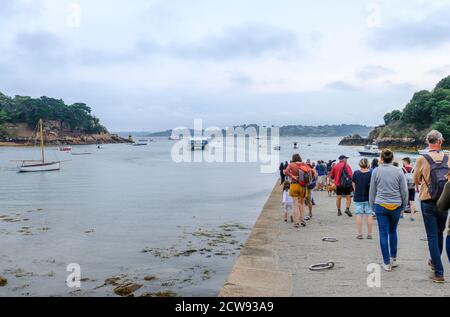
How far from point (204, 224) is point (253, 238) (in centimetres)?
805

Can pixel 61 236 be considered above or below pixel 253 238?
below

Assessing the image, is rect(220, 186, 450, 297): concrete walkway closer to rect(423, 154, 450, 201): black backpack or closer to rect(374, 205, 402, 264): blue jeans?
rect(374, 205, 402, 264): blue jeans

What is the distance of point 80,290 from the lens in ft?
31.4

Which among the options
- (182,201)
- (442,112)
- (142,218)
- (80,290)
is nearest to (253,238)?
(80,290)

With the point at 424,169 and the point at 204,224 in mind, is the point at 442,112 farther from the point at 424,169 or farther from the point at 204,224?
the point at 424,169

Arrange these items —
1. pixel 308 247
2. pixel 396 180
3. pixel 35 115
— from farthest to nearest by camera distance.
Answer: pixel 35 115
pixel 308 247
pixel 396 180

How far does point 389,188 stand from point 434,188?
860 mm

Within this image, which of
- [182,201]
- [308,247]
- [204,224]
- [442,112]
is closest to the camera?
[308,247]

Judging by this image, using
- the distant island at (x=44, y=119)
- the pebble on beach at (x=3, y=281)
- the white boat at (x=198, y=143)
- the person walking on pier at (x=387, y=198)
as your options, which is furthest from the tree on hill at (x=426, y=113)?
the distant island at (x=44, y=119)

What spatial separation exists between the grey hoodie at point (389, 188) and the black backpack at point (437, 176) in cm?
72

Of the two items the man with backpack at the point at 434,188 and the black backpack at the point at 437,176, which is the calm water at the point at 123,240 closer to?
the man with backpack at the point at 434,188

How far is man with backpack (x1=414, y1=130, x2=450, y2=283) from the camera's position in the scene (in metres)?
6.25

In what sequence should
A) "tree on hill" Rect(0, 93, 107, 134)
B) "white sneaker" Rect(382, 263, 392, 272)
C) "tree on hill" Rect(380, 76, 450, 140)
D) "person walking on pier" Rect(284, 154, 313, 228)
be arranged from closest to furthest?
"white sneaker" Rect(382, 263, 392, 272)
"person walking on pier" Rect(284, 154, 313, 228)
"tree on hill" Rect(380, 76, 450, 140)
"tree on hill" Rect(0, 93, 107, 134)

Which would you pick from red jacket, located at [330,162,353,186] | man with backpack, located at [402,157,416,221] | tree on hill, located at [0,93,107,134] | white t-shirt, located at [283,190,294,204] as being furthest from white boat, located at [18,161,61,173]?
tree on hill, located at [0,93,107,134]
